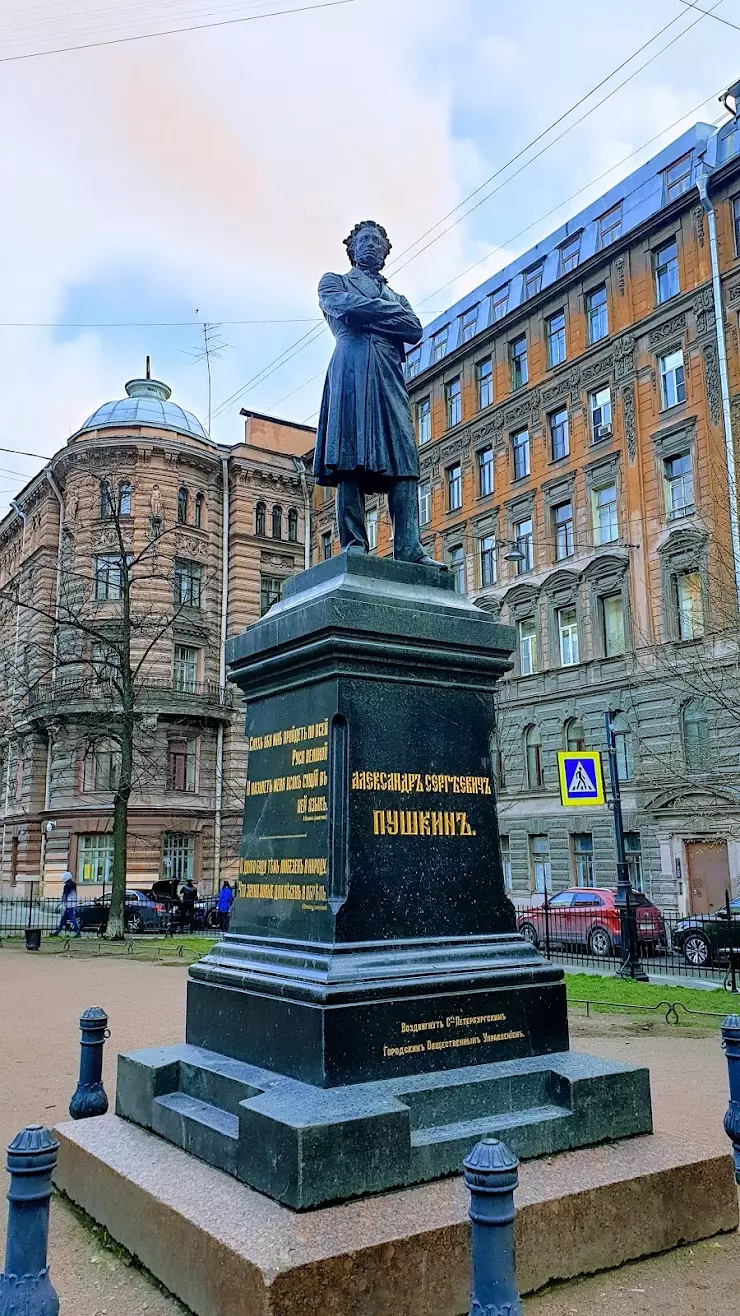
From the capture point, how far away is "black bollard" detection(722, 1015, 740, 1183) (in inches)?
219

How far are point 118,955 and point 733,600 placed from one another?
15.9 m

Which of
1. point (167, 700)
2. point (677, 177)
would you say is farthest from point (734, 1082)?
point (167, 700)

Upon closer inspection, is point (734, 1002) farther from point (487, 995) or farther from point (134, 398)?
point (134, 398)

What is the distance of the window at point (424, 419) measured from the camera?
44.1 meters

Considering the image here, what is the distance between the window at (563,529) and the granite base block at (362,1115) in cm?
3166

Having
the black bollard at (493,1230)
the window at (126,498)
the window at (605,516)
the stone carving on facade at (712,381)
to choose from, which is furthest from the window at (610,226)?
the black bollard at (493,1230)

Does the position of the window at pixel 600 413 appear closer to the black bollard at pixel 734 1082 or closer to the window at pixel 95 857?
the window at pixel 95 857

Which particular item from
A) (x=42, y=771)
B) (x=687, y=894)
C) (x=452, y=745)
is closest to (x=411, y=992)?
(x=452, y=745)

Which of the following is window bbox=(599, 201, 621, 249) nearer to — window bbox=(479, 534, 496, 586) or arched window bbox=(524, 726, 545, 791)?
window bbox=(479, 534, 496, 586)

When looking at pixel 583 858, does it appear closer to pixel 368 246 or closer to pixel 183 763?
pixel 183 763

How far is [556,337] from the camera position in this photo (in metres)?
37.8

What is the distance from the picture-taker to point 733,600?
22.9m

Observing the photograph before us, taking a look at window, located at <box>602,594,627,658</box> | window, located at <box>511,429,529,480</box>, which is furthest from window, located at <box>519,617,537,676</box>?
window, located at <box>511,429,529,480</box>

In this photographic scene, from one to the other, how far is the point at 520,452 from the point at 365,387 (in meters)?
33.5
